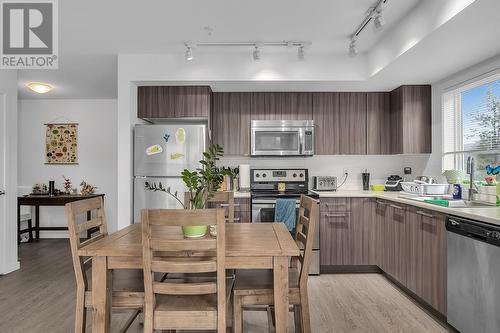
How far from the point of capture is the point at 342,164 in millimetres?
4289

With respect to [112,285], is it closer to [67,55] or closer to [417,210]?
[417,210]

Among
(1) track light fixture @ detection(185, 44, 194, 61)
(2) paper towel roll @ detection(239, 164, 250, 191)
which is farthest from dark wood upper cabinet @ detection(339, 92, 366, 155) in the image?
(1) track light fixture @ detection(185, 44, 194, 61)

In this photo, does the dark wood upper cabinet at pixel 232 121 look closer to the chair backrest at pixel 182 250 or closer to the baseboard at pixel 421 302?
the baseboard at pixel 421 302

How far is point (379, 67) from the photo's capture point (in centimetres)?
319

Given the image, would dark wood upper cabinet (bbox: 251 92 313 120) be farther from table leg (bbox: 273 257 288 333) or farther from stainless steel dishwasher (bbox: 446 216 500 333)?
table leg (bbox: 273 257 288 333)

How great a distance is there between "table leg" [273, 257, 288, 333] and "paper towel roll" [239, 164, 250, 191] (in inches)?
94.8

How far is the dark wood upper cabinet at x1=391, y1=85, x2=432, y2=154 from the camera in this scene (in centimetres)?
365

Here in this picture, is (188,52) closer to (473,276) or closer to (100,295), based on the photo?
(100,295)

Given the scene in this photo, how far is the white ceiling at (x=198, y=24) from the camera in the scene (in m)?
2.46

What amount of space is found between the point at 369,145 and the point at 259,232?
252 centimetres

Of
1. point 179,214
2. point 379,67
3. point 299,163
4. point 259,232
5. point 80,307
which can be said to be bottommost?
point 80,307

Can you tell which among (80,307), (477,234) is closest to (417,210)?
(477,234)

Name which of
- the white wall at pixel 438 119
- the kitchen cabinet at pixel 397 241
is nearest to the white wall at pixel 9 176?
the kitchen cabinet at pixel 397 241

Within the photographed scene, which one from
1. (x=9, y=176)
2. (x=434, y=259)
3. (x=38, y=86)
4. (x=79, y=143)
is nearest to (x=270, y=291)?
(x=434, y=259)
